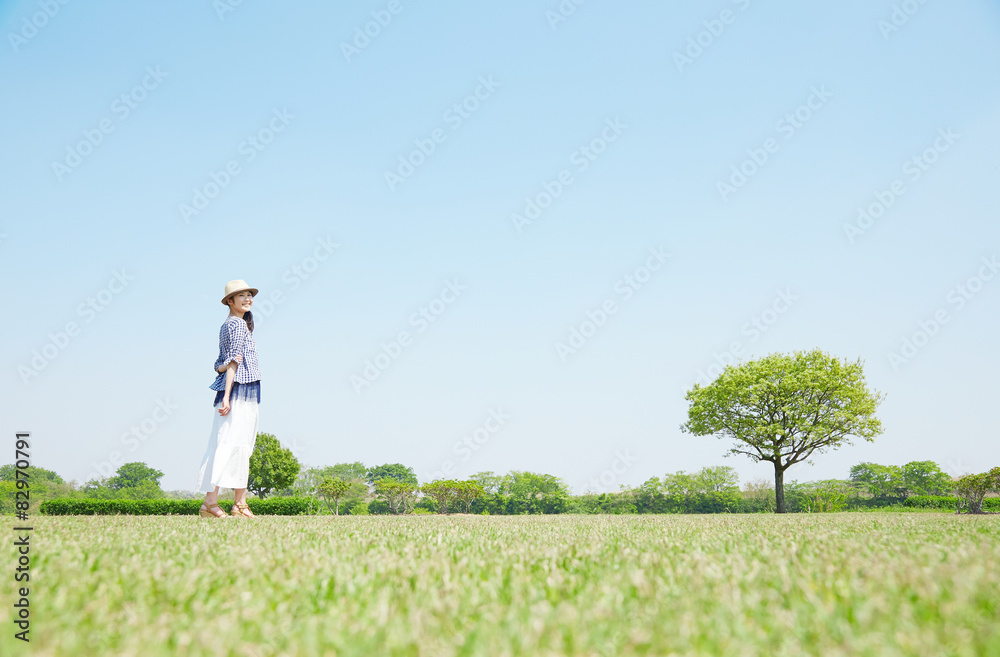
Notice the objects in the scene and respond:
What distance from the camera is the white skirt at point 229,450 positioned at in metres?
9.26

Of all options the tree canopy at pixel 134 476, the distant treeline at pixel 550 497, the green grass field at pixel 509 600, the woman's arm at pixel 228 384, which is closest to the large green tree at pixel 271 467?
the distant treeline at pixel 550 497

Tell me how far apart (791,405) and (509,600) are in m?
31.3

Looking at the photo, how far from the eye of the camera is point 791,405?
3009 centimetres

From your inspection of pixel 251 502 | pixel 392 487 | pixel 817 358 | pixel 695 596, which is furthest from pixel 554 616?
pixel 392 487

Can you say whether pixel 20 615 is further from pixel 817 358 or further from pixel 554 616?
pixel 817 358

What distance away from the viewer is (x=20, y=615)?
97.5 inches

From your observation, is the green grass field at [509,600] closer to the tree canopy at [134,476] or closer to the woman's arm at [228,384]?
the woman's arm at [228,384]

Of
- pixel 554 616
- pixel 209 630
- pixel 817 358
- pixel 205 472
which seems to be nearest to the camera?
pixel 209 630

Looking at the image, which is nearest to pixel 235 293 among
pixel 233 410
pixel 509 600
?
pixel 233 410

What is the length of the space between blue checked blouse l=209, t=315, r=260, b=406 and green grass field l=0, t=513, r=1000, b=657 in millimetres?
→ 5287

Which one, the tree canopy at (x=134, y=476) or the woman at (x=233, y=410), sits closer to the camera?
the woman at (x=233, y=410)

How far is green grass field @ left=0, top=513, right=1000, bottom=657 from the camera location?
2088 millimetres

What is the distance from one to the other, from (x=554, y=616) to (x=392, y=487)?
36664mm

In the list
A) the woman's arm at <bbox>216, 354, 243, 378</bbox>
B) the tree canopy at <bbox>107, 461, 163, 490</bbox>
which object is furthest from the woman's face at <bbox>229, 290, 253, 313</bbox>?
the tree canopy at <bbox>107, 461, 163, 490</bbox>
